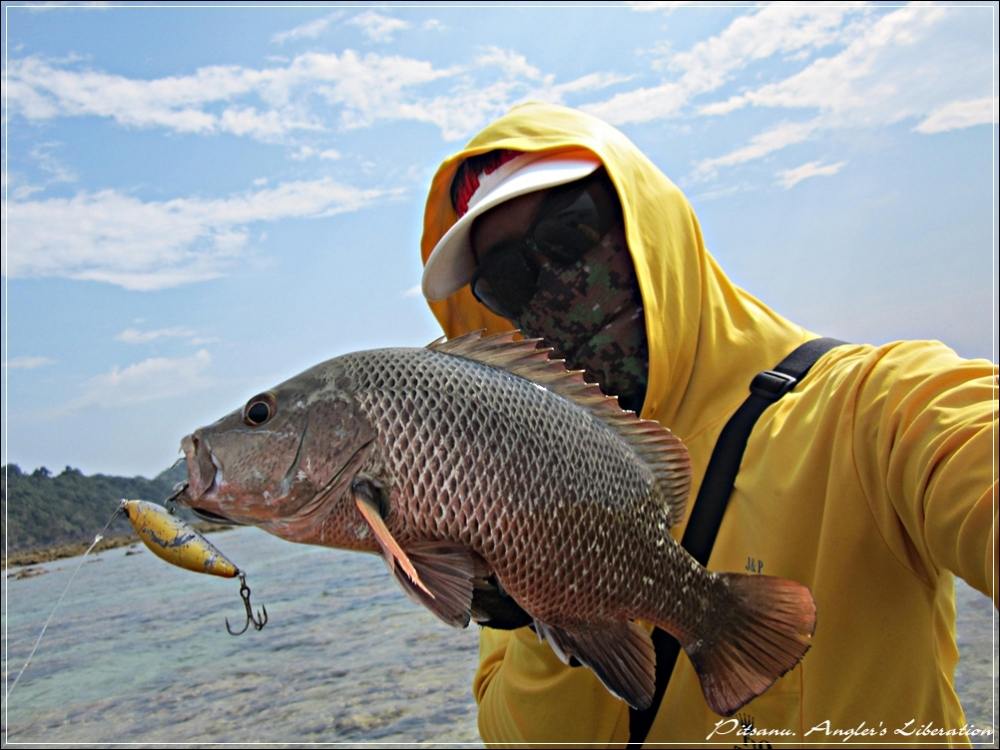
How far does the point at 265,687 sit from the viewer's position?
6.91 meters

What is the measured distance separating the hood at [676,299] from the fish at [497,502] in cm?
60

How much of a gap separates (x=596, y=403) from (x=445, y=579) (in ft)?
1.87

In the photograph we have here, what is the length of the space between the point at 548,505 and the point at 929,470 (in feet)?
2.60

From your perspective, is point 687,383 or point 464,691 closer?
point 687,383

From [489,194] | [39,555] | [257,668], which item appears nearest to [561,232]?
[489,194]

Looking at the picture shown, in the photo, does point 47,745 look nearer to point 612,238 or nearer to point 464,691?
point 464,691

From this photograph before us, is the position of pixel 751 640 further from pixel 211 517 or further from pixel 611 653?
pixel 211 517

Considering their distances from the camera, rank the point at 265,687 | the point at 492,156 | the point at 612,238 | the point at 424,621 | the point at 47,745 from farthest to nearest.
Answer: the point at 424,621 → the point at 265,687 → the point at 47,745 → the point at 492,156 → the point at 612,238

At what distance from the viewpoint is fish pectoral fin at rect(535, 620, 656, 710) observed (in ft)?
5.42

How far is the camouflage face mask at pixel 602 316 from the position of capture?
7.89 ft

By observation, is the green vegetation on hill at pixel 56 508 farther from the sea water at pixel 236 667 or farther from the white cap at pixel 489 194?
the white cap at pixel 489 194

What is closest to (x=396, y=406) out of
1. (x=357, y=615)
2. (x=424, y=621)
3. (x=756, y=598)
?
(x=756, y=598)

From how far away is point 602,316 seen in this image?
2420 millimetres

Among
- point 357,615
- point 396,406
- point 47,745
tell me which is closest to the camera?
point 396,406
